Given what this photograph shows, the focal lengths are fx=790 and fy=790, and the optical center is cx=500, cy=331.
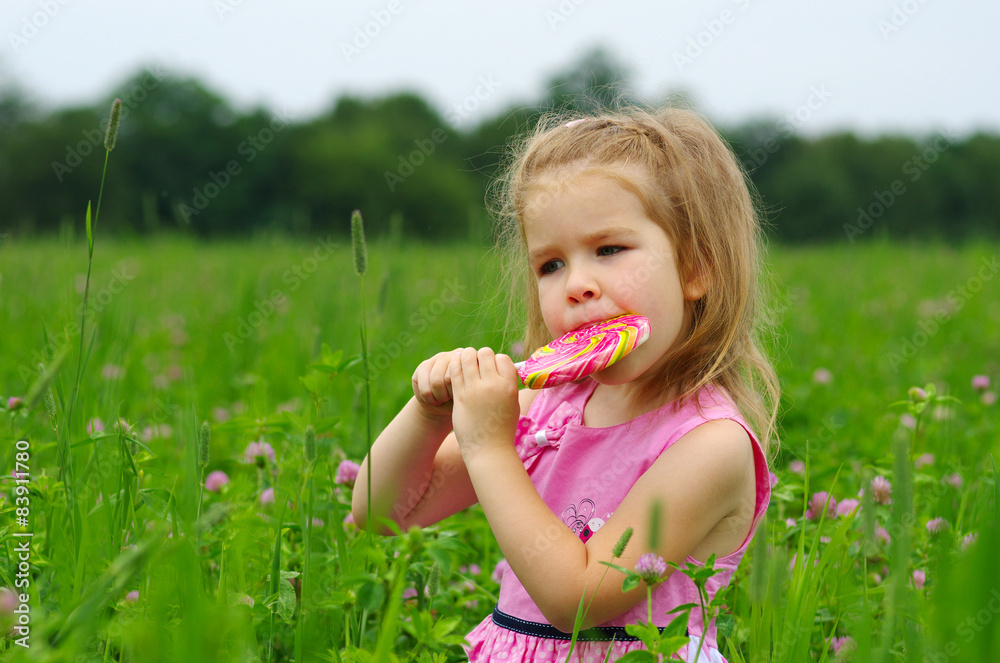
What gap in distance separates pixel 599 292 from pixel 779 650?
597mm

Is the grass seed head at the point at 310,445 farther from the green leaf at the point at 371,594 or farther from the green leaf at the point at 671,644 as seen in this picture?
the green leaf at the point at 671,644

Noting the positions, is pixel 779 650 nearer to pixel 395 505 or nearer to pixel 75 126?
pixel 395 505

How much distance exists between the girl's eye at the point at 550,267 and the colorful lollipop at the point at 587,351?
0.13 meters

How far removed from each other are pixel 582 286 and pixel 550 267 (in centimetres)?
12

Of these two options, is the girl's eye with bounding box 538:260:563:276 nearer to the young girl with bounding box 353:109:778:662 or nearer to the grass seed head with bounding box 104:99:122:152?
the young girl with bounding box 353:109:778:662

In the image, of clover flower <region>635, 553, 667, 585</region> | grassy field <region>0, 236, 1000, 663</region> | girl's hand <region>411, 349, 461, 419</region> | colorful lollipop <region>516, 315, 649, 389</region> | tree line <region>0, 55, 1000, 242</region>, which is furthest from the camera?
tree line <region>0, 55, 1000, 242</region>

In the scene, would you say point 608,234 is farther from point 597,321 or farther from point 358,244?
point 358,244

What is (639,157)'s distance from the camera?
1.43 m

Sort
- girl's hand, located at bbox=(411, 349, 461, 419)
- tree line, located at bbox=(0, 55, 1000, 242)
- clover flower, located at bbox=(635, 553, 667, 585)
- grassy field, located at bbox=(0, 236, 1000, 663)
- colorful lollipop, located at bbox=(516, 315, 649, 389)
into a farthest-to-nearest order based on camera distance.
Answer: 1. tree line, located at bbox=(0, 55, 1000, 242)
2. girl's hand, located at bbox=(411, 349, 461, 419)
3. colorful lollipop, located at bbox=(516, 315, 649, 389)
4. clover flower, located at bbox=(635, 553, 667, 585)
5. grassy field, located at bbox=(0, 236, 1000, 663)

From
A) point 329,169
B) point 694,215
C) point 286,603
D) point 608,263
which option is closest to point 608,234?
point 608,263

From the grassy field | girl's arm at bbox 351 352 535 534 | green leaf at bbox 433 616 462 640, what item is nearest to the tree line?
the grassy field

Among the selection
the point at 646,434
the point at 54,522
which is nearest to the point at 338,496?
the point at 54,522

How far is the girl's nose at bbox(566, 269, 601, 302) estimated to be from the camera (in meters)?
1.32

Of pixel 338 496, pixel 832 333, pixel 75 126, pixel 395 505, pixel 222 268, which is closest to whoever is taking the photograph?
pixel 395 505
